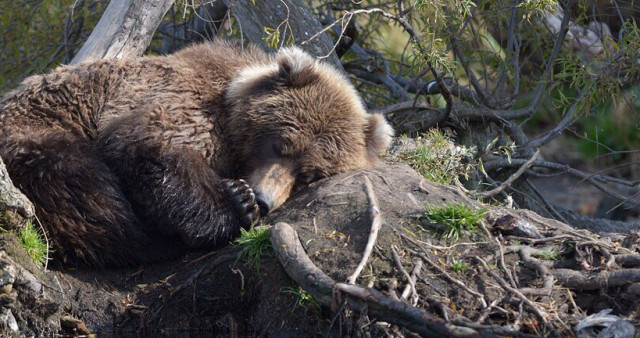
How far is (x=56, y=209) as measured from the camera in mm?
5332

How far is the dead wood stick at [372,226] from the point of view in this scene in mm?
4558

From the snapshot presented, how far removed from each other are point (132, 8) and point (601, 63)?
4236 millimetres

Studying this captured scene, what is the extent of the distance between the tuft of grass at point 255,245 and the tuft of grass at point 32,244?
128cm

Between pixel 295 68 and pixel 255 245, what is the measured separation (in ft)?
4.94

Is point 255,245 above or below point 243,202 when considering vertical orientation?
below

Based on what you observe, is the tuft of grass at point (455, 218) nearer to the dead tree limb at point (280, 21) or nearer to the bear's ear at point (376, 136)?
the bear's ear at point (376, 136)

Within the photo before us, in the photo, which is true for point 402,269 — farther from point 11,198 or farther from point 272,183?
point 11,198

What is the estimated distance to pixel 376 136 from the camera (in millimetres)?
6285

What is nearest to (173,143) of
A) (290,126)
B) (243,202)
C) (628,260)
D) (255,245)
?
(243,202)

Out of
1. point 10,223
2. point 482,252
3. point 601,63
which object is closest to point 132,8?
point 10,223

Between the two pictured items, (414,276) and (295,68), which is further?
(295,68)

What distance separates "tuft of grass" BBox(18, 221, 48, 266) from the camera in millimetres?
5094

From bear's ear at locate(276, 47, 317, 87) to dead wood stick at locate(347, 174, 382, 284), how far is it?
3.22ft

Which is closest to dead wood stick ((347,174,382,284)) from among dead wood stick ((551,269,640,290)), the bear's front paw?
the bear's front paw
